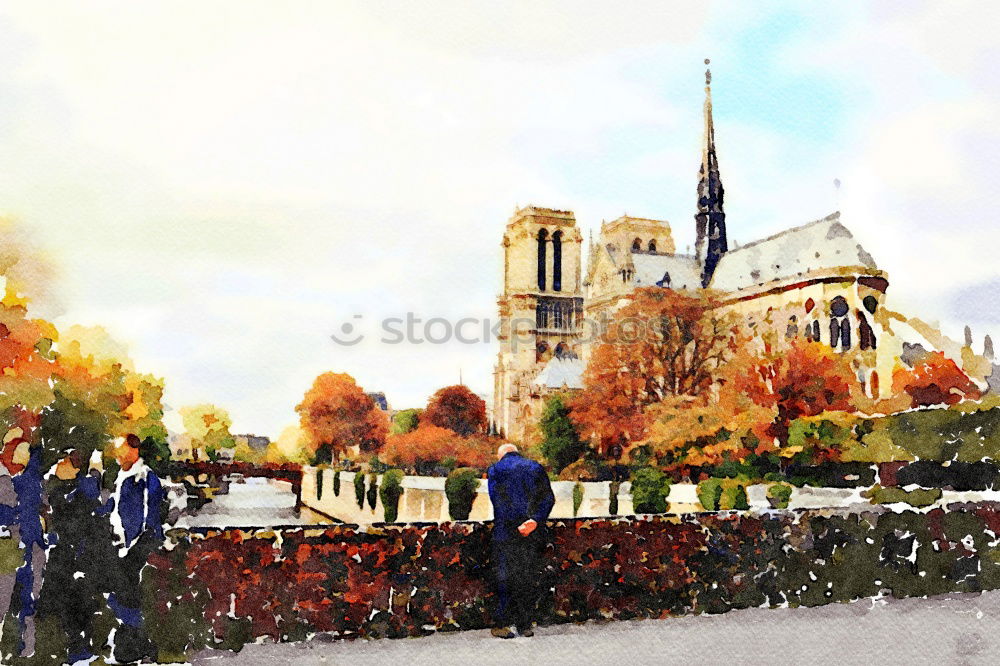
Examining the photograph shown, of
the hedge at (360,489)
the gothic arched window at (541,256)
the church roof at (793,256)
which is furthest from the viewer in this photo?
the gothic arched window at (541,256)

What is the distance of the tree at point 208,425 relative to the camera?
84.4 metres

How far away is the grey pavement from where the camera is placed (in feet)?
25.8

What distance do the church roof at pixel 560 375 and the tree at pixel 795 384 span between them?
38445 mm

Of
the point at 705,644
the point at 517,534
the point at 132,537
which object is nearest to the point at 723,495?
the point at 705,644

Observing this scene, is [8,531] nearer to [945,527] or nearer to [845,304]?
[945,527]

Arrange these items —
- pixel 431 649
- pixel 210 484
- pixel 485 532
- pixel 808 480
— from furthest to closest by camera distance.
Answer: pixel 210 484, pixel 808 480, pixel 485 532, pixel 431 649

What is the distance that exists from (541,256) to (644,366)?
5002cm

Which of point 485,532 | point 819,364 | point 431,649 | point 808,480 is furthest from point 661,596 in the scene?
point 819,364

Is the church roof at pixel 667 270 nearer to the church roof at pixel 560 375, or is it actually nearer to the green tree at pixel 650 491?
the church roof at pixel 560 375

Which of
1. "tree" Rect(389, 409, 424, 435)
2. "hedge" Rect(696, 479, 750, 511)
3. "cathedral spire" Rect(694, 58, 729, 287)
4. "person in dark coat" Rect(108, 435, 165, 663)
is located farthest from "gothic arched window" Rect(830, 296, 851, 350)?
"person in dark coat" Rect(108, 435, 165, 663)

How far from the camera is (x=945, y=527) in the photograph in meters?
11.5

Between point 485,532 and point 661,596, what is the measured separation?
6.48 ft

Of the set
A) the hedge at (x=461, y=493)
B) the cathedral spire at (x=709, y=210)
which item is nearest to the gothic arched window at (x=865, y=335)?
the cathedral spire at (x=709, y=210)

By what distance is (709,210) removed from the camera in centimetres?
7931
